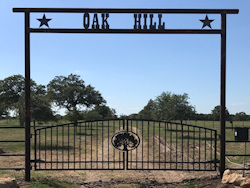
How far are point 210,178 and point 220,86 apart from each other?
2.81m

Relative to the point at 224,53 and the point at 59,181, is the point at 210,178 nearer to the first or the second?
the point at 224,53

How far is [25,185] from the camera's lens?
680 cm

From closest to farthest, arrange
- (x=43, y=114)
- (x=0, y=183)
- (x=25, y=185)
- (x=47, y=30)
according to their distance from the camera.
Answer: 1. (x=0, y=183)
2. (x=25, y=185)
3. (x=47, y=30)
4. (x=43, y=114)

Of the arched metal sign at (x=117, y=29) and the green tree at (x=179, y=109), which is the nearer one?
the arched metal sign at (x=117, y=29)

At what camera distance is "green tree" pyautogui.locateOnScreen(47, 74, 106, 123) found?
5225 cm

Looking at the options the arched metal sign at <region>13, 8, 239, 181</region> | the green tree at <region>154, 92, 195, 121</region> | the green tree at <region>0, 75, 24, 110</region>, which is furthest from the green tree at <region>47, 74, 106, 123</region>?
the arched metal sign at <region>13, 8, 239, 181</region>

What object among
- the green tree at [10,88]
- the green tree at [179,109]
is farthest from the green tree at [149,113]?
the green tree at [10,88]

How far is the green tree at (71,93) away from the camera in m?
52.2

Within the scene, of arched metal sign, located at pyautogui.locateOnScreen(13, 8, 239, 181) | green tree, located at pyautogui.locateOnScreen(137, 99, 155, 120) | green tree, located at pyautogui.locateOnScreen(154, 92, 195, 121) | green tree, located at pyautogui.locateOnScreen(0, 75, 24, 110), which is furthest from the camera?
green tree, located at pyautogui.locateOnScreen(0, 75, 24, 110)

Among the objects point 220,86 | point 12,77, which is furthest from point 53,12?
point 12,77

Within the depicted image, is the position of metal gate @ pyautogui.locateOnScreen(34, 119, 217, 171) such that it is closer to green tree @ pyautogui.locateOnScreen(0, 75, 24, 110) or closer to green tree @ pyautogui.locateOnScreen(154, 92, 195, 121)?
green tree @ pyautogui.locateOnScreen(154, 92, 195, 121)

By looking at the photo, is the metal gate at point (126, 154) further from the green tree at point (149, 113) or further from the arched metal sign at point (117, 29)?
the green tree at point (149, 113)

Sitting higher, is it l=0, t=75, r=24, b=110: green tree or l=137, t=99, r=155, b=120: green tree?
l=0, t=75, r=24, b=110: green tree

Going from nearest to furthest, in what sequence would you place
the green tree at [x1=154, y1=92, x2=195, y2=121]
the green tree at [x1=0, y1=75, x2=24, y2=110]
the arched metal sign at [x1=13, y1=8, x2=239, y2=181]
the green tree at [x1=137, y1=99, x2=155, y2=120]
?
the arched metal sign at [x1=13, y1=8, x2=239, y2=181]
the green tree at [x1=154, y1=92, x2=195, y2=121]
the green tree at [x1=137, y1=99, x2=155, y2=120]
the green tree at [x1=0, y1=75, x2=24, y2=110]
